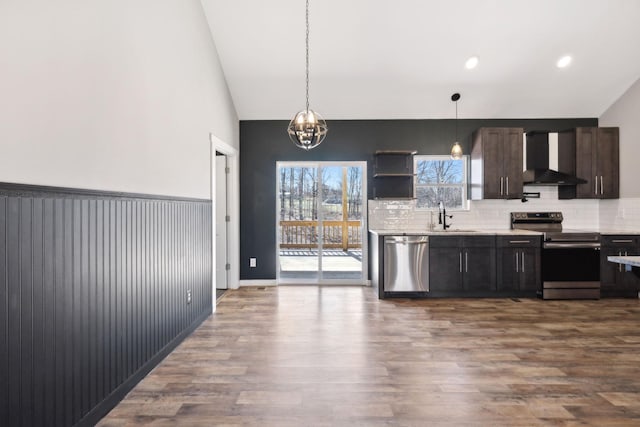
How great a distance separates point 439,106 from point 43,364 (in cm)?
541

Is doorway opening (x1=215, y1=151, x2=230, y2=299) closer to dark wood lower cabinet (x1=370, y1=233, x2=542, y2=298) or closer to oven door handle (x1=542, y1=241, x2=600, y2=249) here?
dark wood lower cabinet (x1=370, y1=233, x2=542, y2=298)

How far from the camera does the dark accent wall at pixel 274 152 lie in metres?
5.86

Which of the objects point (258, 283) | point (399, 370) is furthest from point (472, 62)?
point (258, 283)

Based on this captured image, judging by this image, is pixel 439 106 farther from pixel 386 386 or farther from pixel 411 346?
pixel 386 386

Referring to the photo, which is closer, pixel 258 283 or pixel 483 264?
pixel 483 264

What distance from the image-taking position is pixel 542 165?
5.47 m

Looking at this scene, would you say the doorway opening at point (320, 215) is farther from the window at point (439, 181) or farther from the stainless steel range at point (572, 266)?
the stainless steel range at point (572, 266)

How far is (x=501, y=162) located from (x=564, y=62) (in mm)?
1432

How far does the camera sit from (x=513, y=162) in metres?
5.35

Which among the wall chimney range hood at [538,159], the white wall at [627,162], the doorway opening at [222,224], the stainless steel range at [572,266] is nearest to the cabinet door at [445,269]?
the stainless steel range at [572,266]

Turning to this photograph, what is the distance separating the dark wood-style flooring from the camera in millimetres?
2281

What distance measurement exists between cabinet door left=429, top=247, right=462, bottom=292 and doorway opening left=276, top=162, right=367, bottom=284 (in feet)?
3.83

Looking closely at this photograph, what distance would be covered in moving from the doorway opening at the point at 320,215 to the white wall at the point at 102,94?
6.67 feet

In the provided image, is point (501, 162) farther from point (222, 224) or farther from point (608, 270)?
point (222, 224)
